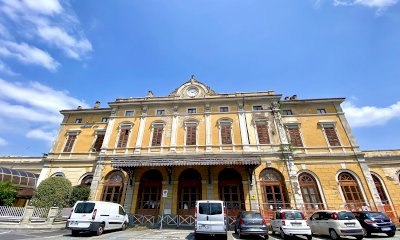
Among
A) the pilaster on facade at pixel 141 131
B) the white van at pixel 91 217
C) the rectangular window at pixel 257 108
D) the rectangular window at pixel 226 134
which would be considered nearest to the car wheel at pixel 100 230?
the white van at pixel 91 217

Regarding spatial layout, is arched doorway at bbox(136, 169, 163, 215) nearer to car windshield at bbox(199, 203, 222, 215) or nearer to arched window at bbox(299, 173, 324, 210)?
car windshield at bbox(199, 203, 222, 215)

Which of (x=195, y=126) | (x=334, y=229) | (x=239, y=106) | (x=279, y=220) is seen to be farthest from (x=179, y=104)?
(x=334, y=229)

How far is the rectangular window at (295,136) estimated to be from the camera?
56.7 feet

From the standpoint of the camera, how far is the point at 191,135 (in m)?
18.1

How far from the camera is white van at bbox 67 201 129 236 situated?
9.60 m

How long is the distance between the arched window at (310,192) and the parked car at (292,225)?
587cm

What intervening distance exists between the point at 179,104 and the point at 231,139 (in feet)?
20.4

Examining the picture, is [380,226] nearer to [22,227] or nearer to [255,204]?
[255,204]

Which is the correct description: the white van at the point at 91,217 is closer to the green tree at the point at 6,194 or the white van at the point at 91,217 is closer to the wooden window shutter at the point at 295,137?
the green tree at the point at 6,194

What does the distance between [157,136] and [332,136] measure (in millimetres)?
15456

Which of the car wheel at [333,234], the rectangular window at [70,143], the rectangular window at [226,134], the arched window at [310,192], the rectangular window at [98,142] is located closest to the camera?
the car wheel at [333,234]

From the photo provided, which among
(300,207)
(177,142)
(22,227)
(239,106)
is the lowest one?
(22,227)

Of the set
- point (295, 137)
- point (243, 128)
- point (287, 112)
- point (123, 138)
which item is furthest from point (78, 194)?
point (287, 112)

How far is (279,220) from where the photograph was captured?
10.4 metres
